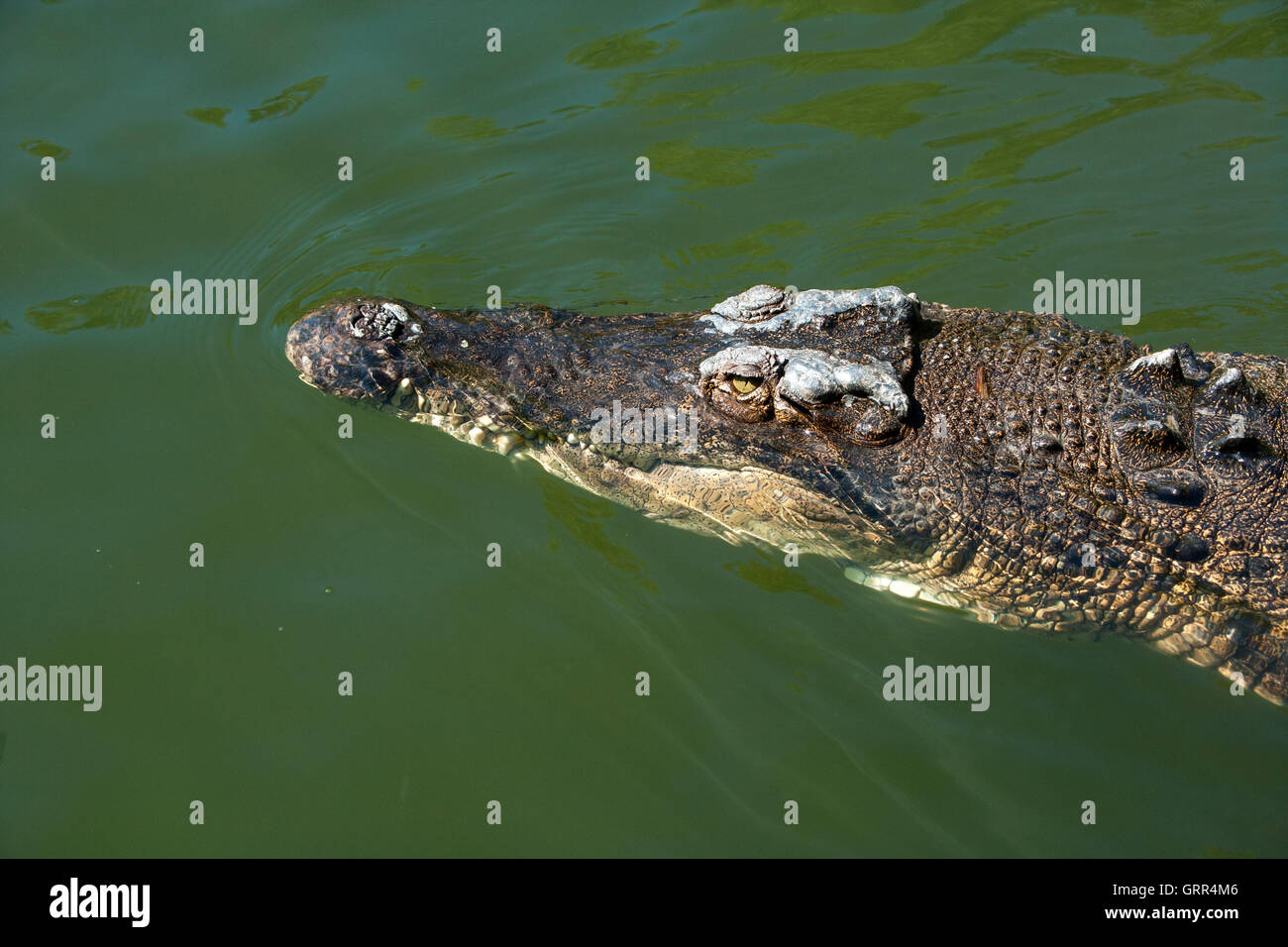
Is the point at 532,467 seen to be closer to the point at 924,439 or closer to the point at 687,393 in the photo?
the point at 687,393

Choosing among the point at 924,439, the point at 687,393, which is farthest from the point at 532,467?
the point at 924,439

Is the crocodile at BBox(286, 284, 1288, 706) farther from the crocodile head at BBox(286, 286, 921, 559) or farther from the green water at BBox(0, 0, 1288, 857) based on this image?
the green water at BBox(0, 0, 1288, 857)

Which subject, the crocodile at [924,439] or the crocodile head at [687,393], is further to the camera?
the crocodile head at [687,393]

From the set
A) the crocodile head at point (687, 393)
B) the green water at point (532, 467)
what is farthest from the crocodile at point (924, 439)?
the green water at point (532, 467)

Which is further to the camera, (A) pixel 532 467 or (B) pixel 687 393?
(A) pixel 532 467

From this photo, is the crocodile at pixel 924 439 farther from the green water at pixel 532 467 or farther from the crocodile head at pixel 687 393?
the green water at pixel 532 467

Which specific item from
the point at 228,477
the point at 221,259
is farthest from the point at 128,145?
the point at 228,477
